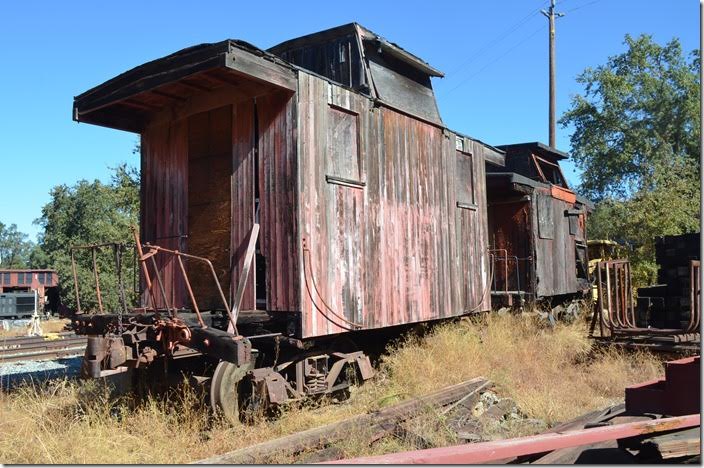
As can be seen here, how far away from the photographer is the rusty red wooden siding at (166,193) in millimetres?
8234

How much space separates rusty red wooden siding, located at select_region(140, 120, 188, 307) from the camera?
324 inches

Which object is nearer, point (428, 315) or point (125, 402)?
point (125, 402)

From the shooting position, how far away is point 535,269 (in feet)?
45.8

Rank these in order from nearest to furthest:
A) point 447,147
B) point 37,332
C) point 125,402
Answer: point 125,402 → point 447,147 → point 37,332

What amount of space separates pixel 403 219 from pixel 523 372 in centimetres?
301

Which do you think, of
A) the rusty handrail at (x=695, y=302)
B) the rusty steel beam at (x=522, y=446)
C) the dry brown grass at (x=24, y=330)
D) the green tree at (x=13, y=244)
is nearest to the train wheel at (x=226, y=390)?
the rusty steel beam at (x=522, y=446)

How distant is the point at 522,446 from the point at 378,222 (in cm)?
457

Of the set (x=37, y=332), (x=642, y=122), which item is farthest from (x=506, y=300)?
(x=642, y=122)

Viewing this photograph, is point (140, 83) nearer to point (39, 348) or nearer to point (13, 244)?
point (39, 348)

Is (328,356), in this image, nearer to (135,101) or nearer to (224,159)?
(224,159)

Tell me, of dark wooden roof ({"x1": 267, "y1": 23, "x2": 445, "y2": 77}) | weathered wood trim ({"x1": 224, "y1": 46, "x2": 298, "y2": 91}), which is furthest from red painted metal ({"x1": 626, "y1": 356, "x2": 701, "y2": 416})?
dark wooden roof ({"x1": 267, "y1": 23, "x2": 445, "y2": 77})

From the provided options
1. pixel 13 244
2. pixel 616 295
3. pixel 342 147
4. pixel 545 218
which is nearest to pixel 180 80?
pixel 342 147

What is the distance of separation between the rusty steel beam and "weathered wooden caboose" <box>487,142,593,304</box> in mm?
8381

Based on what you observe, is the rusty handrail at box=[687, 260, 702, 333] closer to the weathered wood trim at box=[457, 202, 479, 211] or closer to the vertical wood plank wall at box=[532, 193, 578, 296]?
the weathered wood trim at box=[457, 202, 479, 211]
